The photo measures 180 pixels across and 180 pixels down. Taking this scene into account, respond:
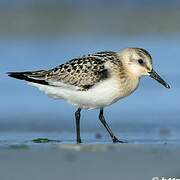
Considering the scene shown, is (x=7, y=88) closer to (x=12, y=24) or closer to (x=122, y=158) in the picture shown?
(x=122, y=158)

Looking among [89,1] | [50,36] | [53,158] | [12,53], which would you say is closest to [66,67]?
[53,158]

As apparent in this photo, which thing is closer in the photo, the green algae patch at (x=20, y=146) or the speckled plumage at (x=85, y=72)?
the green algae patch at (x=20, y=146)

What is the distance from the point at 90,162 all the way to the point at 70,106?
5.55 meters

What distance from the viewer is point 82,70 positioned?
1276 cm

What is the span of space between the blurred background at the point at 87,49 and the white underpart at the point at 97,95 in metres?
0.84

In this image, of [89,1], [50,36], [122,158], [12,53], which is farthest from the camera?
[89,1]


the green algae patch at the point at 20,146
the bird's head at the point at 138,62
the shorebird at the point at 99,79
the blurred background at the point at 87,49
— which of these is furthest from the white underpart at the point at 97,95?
the green algae patch at the point at 20,146

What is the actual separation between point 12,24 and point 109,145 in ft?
50.7

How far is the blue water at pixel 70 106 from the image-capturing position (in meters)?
14.2

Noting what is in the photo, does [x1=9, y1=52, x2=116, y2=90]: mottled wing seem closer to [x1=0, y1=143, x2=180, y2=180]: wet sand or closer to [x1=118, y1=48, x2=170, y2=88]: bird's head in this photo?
[x1=118, y1=48, x2=170, y2=88]: bird's head

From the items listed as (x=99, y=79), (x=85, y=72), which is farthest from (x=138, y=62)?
(x=85, y=72)

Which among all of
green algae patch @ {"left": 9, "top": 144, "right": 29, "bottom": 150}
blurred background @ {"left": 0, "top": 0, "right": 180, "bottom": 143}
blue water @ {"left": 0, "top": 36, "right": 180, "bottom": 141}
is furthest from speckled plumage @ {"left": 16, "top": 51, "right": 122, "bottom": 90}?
green algae patch @ {"left": 9, "top": 144, "right": 29, "bottom": 150}

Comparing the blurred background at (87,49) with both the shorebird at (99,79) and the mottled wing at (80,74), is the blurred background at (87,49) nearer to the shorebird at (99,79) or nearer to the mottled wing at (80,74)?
the shorebird at (99,79)

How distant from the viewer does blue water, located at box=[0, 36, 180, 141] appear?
1421 cm
